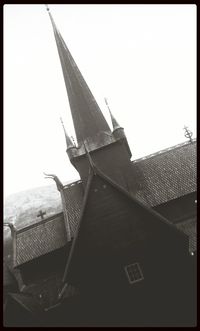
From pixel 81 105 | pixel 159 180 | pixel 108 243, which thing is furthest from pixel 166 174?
pixel 81 105

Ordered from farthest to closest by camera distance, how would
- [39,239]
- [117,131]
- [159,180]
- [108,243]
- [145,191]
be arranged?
[39,239] < [117,131] < [159,180] < [145,191] < [108,243]

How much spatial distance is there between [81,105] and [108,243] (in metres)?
11.9

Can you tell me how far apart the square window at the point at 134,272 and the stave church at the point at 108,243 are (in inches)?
2.2

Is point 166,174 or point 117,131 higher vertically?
point 117,131

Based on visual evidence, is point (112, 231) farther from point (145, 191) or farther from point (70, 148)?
point (70, 148)

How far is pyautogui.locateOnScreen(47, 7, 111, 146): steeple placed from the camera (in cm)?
2092

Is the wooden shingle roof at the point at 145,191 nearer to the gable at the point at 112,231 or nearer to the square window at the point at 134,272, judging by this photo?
the gable at the point at 112,231

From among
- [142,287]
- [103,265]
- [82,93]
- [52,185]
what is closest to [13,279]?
[103,265]

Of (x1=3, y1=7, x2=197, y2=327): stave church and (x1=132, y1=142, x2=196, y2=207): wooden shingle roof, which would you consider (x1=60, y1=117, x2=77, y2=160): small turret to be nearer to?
(x1=3, y1=7, x2=197, y2=327): stave church

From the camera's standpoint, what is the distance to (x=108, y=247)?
15.3 meters

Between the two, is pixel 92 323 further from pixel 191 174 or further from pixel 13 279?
pixel 191 174

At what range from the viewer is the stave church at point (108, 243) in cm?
1496

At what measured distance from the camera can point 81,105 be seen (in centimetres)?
2181

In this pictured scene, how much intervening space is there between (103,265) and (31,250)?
→ 7.85 m
